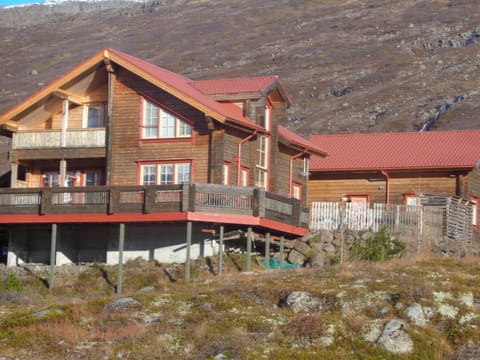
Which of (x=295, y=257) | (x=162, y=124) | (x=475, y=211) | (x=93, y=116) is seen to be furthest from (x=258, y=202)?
(x=475, y=211)

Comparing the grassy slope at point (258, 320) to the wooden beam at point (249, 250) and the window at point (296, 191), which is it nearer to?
the wooden beam at point (249, 250)

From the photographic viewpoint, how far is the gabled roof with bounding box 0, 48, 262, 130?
41469 mm

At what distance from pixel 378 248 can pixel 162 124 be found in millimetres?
9761

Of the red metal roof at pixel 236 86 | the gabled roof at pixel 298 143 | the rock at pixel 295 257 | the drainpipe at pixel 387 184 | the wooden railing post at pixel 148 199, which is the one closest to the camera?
the wooden railing post at pixel 148 199

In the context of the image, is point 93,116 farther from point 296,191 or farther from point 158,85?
point 296,191

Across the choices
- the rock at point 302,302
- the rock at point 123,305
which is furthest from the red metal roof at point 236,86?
the rock at point 302,302

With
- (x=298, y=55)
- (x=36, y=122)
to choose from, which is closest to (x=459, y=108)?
(x=298, y=55)

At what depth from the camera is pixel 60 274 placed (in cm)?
4178

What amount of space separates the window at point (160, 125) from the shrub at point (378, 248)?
806cm

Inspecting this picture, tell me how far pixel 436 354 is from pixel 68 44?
570 feet

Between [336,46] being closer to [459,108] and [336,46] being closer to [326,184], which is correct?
[459,108]

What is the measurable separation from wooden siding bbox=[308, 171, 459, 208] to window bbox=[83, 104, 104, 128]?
12477mm

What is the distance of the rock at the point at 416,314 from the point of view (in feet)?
85.9

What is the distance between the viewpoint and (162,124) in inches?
1703
